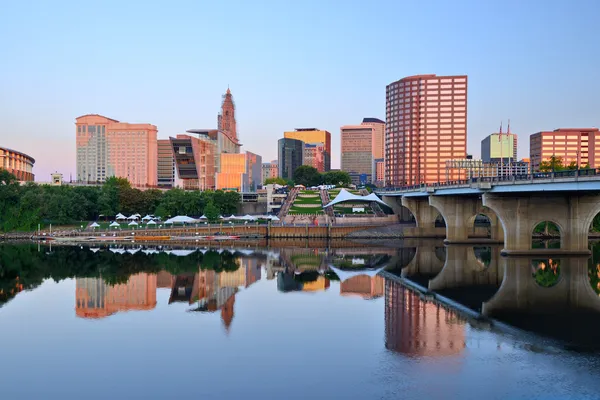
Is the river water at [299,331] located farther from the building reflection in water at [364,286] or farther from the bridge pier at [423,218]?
the bridge pier at [423,218]

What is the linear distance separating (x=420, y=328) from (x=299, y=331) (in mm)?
6978

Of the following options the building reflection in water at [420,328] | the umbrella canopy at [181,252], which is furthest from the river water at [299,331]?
the umbrella canopy at [181,252]

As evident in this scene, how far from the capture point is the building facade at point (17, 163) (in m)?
158

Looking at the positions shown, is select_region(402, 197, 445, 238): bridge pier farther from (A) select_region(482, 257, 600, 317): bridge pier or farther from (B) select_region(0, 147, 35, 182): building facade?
(B) select_region(0, 147, 35, 182): building facade

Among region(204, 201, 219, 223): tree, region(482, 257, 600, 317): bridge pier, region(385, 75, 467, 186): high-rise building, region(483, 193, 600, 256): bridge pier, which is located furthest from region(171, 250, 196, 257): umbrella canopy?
region(385, 75, 467, 186): high-rise building

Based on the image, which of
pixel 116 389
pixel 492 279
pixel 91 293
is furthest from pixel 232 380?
pixel 492 279

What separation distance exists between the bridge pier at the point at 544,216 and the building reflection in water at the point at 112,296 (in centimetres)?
3903

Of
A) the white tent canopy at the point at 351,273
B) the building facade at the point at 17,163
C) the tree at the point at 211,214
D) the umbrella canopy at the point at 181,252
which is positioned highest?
the building facade at the point at 17,163

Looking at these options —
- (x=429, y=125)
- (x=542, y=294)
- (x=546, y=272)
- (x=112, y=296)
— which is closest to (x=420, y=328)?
(x=542, y=294)

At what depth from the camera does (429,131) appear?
192250 mm

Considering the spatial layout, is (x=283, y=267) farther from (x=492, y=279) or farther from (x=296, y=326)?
(x=296, y=326)

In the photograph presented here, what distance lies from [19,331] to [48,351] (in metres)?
5.43

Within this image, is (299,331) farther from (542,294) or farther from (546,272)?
(546,272)

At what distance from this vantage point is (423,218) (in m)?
101
